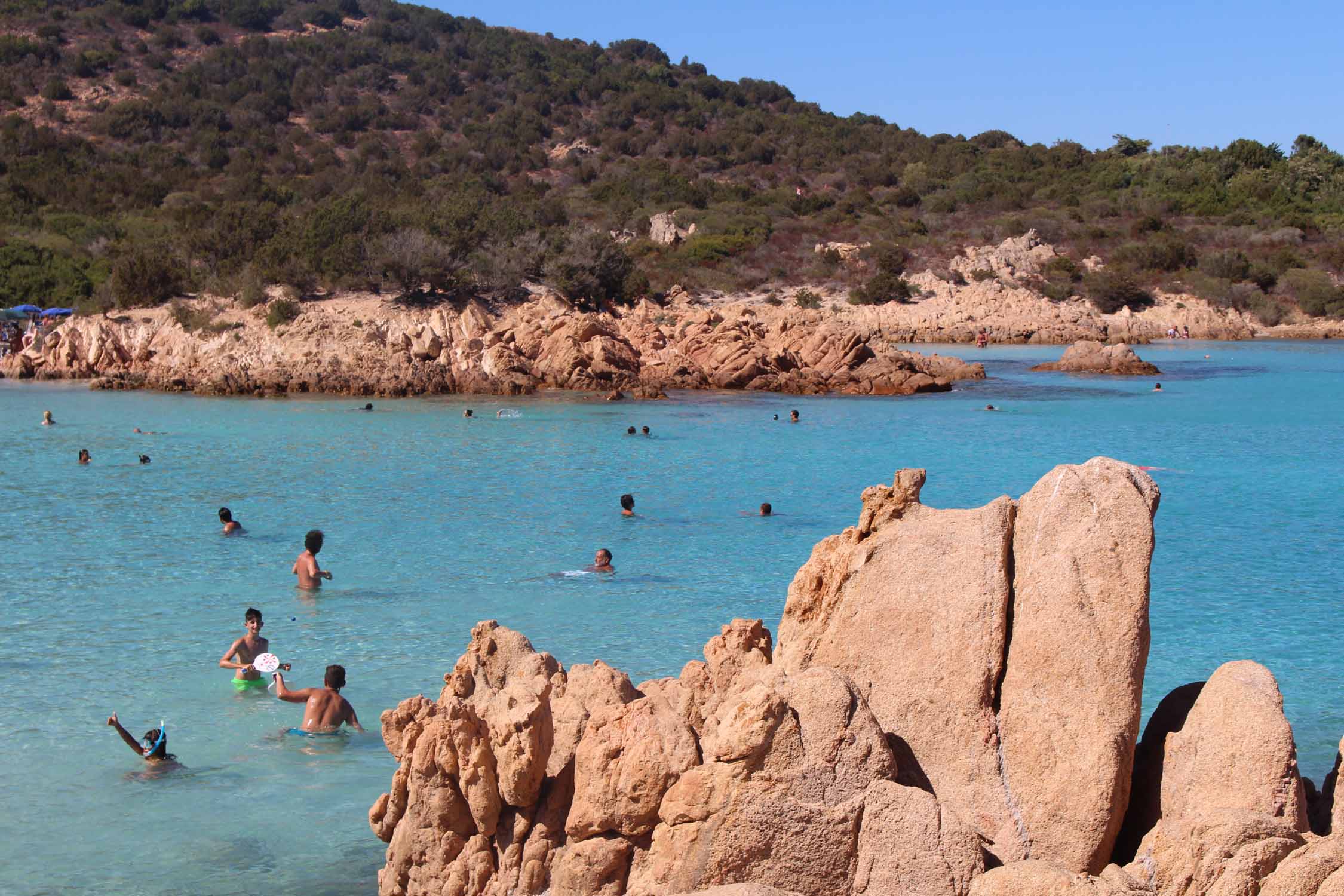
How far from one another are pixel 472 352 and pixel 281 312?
17.9 feet

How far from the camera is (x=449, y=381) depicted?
32.2m

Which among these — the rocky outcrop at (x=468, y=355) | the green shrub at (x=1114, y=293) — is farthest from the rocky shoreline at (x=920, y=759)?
the green shrub at (x=1114, y=293)

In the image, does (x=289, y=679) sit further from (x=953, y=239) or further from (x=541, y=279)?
(x=953, y=239)

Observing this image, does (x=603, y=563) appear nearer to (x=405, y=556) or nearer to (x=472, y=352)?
(x=405, y=556)

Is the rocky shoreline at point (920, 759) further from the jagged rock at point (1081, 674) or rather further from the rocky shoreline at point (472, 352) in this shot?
the rocky shoreline at point (472, 352)

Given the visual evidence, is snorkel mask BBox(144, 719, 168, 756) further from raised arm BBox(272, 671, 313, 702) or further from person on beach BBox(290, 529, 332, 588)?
person on beach BBox(290, 529, 332, 588)

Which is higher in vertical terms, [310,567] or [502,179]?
[502,179]

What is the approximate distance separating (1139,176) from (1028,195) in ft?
25.2

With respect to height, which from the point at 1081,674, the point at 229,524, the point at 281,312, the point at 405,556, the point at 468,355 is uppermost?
the point at 281,312

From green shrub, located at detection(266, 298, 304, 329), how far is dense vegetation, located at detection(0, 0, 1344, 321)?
3.68 feet

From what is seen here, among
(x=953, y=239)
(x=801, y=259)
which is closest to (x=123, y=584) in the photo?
(x=801, y=259)

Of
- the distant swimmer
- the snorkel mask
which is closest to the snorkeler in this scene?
the snorkel mask

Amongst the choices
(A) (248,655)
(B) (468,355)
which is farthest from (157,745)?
(B) (468,355)

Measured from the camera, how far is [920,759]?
18.5ft
